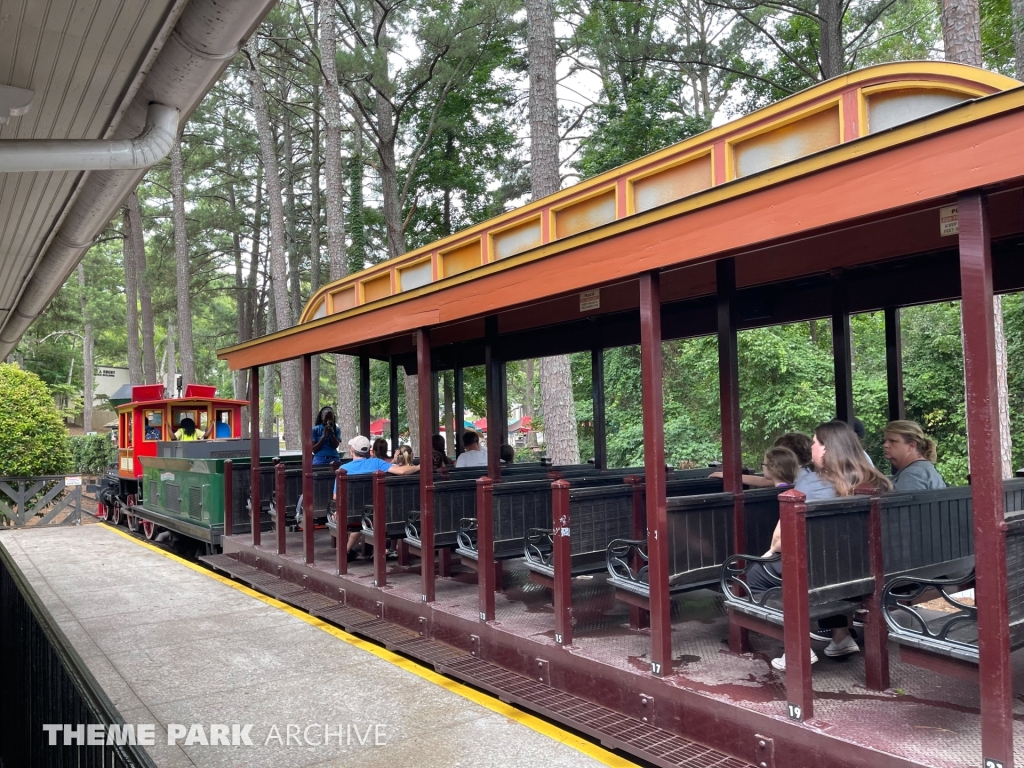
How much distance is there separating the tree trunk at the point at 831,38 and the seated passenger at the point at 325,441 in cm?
1010

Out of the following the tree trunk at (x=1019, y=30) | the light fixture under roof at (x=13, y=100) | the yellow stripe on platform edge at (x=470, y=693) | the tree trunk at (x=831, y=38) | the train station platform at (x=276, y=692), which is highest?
the tree trunk at (x=831, y=38)

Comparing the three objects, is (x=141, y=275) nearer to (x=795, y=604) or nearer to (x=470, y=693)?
(x=470, y=693)

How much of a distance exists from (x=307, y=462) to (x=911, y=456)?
19.5 ft

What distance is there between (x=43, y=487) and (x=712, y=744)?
15.6m

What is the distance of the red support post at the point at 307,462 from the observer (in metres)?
8.23

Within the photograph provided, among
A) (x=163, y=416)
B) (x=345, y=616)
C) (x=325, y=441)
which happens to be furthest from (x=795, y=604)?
(x=163, y=416)

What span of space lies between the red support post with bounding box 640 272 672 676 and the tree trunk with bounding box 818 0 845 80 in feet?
36.2

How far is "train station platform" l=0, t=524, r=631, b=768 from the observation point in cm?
408

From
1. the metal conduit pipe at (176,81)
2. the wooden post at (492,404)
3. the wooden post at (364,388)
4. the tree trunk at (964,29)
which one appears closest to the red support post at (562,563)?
the wooden post at (492,404)

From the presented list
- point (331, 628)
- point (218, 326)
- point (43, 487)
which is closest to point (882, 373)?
point (331, 628)

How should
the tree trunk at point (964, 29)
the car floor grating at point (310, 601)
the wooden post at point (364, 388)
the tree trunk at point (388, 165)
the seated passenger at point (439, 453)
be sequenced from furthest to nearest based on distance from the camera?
the tree trunk at point (388, 165), the wooden post at point (364, 388), the seated passenger at point (439, 453), the tree trunk at point (964, 29), the car floor grating at point (310, 601)

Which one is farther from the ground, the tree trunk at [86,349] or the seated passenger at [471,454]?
the tree trunk at [86,349]

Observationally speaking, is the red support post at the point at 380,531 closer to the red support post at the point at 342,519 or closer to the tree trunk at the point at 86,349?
the red support post at the point at 342,519

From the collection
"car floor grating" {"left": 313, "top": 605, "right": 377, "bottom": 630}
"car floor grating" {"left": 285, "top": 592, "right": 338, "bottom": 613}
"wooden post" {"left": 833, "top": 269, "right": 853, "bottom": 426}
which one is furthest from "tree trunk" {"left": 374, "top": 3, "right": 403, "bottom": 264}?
"wooden post" {"left": 833, "top": 269, "right": 853, "bottom": 426}
